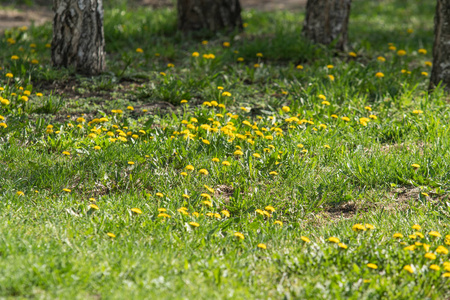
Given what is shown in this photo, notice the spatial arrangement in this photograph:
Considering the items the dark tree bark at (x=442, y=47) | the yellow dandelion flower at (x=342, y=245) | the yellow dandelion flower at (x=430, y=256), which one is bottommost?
the yellow dandelion flower at (x=430, y=256)

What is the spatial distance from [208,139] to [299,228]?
1.44m

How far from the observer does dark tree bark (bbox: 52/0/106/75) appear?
5.86 m

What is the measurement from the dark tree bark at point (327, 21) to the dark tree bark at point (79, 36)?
3318mm

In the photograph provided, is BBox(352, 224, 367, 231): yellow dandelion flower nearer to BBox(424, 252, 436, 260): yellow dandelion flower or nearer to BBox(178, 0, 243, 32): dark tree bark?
BBox(424, 252, 436, 260): yellow dandelion flower

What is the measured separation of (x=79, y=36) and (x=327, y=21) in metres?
3.79

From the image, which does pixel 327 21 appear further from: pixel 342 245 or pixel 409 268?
pixel 409 268

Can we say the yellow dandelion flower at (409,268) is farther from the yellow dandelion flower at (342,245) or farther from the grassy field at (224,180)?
the yellow dandelion flower at (342,245)

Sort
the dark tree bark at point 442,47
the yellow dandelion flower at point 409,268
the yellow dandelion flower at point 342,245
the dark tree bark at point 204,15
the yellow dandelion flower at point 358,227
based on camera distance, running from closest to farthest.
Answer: the yellow dandelion flower at point 409,268
the yellow dandelion flower at point 342,245
the yellow dandelion flower at point 358,227
the dark tree bark at point 442,47
the dark tree bark at point 204,15

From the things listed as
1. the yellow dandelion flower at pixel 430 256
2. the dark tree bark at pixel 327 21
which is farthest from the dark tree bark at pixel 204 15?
the yellow dandelion flower at pixel 430 256

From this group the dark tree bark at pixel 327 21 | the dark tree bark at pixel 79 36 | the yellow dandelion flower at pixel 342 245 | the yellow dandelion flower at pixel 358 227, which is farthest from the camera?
the dark tree bark at pixel 327 21

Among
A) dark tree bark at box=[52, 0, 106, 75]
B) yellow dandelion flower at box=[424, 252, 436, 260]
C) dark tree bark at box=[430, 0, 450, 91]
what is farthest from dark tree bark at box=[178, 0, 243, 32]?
yellow dandelion flower at box=[424, 252, 436, 260]

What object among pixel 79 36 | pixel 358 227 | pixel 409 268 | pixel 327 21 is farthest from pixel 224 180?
pixel 327 21

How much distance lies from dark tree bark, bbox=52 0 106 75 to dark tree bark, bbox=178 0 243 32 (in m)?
2.80

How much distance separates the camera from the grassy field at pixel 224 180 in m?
2.84
